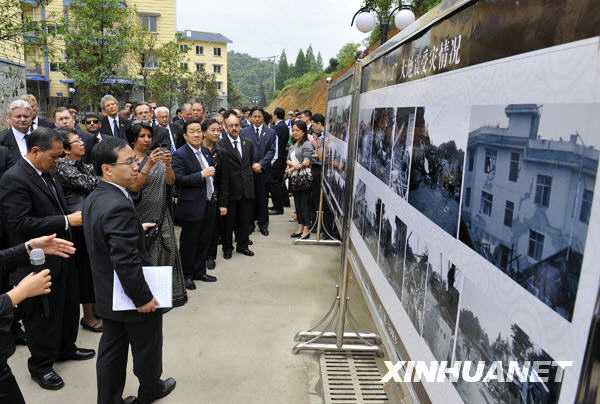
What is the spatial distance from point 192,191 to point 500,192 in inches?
153

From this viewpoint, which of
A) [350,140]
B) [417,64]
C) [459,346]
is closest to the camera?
[459,346]

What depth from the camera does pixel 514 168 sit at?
3.25 ft

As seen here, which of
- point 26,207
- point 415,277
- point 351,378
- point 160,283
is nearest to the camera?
point 415,277

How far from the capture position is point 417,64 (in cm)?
171

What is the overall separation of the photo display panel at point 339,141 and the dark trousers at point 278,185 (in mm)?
2416

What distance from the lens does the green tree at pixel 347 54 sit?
102 ft

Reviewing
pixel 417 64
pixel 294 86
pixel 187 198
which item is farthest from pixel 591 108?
pixel 294 86

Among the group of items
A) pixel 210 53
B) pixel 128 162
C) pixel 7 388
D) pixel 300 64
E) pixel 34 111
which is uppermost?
pixel 300 64

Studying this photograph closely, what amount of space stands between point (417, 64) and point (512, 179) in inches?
33.8

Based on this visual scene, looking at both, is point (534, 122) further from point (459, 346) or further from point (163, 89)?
point (163, 89)

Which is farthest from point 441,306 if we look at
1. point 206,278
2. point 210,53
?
point 210,53

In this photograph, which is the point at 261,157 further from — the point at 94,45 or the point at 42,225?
the point at 94,45

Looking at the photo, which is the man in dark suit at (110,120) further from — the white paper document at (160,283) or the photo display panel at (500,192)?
the photo display panel at (500,192)

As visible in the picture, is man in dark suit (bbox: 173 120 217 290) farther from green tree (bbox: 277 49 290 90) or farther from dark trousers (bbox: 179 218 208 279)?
green tree (bbox: 277 49 290 90)
